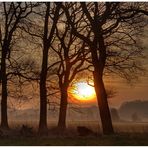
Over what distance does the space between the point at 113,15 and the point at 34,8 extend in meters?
7.79

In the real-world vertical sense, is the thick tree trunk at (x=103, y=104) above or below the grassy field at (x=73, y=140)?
above

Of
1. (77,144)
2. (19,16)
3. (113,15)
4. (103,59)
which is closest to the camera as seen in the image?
(77,144)

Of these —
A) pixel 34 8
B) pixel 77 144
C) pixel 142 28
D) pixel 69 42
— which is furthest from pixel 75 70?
pixel 77 144

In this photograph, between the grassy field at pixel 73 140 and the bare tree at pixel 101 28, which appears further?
the bare tree at pixel 101 28

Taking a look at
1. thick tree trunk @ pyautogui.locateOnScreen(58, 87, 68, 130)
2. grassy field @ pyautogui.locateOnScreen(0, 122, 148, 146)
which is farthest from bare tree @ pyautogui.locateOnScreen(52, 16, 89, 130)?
grassy field @ pyautogui.locateOnScreen(0, 122, 148, 146)

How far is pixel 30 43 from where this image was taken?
90.7 ft

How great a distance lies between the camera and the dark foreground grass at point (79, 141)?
52.4ft

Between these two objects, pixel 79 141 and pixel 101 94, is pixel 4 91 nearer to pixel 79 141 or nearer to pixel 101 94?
pixel 101 94

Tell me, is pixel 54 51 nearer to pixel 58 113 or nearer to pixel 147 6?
pixel 58 113

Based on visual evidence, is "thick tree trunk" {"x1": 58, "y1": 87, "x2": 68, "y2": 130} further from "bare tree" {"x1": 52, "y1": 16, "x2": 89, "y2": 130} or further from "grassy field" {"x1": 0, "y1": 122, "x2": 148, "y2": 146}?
"grassy field" {"x1": 0, "y1": 122, "x2": 148, "y2": 146}

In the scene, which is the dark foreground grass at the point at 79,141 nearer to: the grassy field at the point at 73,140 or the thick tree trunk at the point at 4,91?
the grassy field at the point at 73,140

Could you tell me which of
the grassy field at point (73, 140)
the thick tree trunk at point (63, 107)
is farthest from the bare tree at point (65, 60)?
the grassy field at point (73, 140)

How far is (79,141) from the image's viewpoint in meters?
16.6

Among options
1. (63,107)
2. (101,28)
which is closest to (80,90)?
(63,107)
